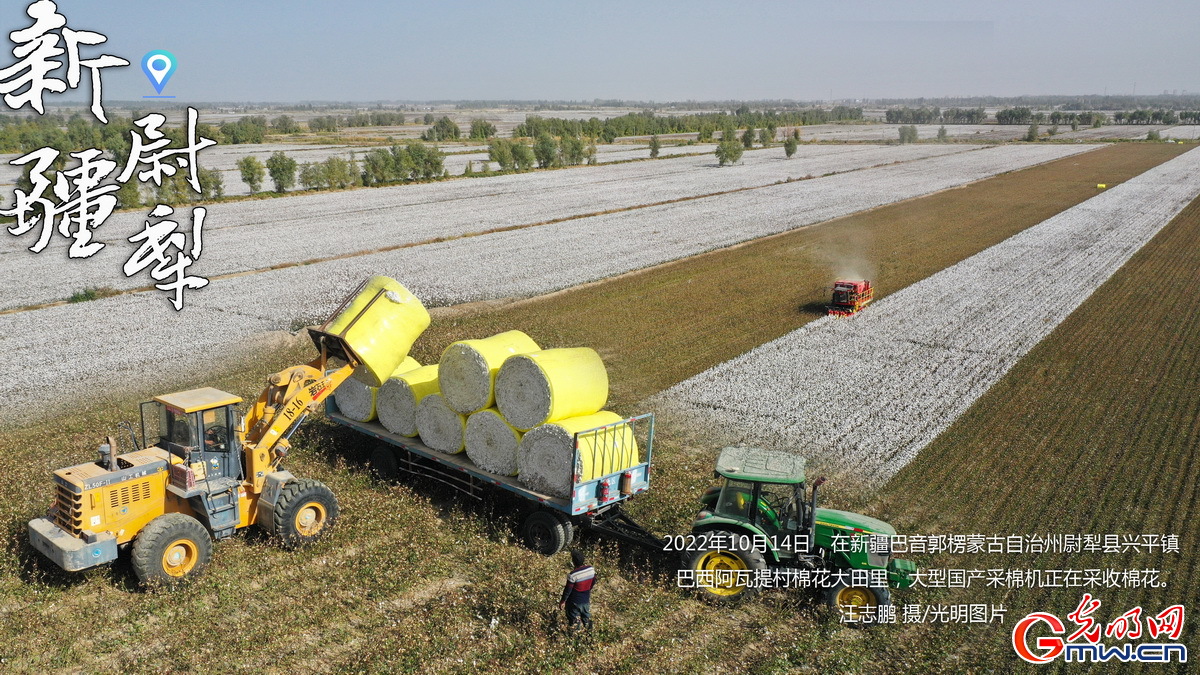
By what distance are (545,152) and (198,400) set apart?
74.4 m

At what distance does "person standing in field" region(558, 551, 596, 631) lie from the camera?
10.2 m

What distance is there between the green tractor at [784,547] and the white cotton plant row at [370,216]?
28442 millimetres

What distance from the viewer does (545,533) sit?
12.9 metres

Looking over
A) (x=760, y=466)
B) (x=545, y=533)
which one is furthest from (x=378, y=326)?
(x=760, y=466)

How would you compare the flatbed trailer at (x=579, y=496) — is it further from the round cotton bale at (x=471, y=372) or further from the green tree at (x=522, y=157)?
the green tree at (x=522, y=157)

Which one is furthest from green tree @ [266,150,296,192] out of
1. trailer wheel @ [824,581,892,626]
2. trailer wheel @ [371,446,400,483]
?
trailer wheel @ [824,581,892,626]

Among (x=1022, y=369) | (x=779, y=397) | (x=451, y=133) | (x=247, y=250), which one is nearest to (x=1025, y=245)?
(x=1022, y=369)

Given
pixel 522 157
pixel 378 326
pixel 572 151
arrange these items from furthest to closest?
pixel 572 151 < pixel 522 157 < pixel 378 326

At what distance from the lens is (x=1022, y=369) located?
2244 centimetres

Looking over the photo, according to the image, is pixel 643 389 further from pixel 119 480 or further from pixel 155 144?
pixel 155 144

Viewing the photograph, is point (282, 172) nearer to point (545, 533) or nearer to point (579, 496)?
point (545, 533)

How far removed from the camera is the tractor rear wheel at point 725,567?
11.4 meters

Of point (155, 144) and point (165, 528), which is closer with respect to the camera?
point (165, 528)

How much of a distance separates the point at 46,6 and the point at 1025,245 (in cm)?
4032
